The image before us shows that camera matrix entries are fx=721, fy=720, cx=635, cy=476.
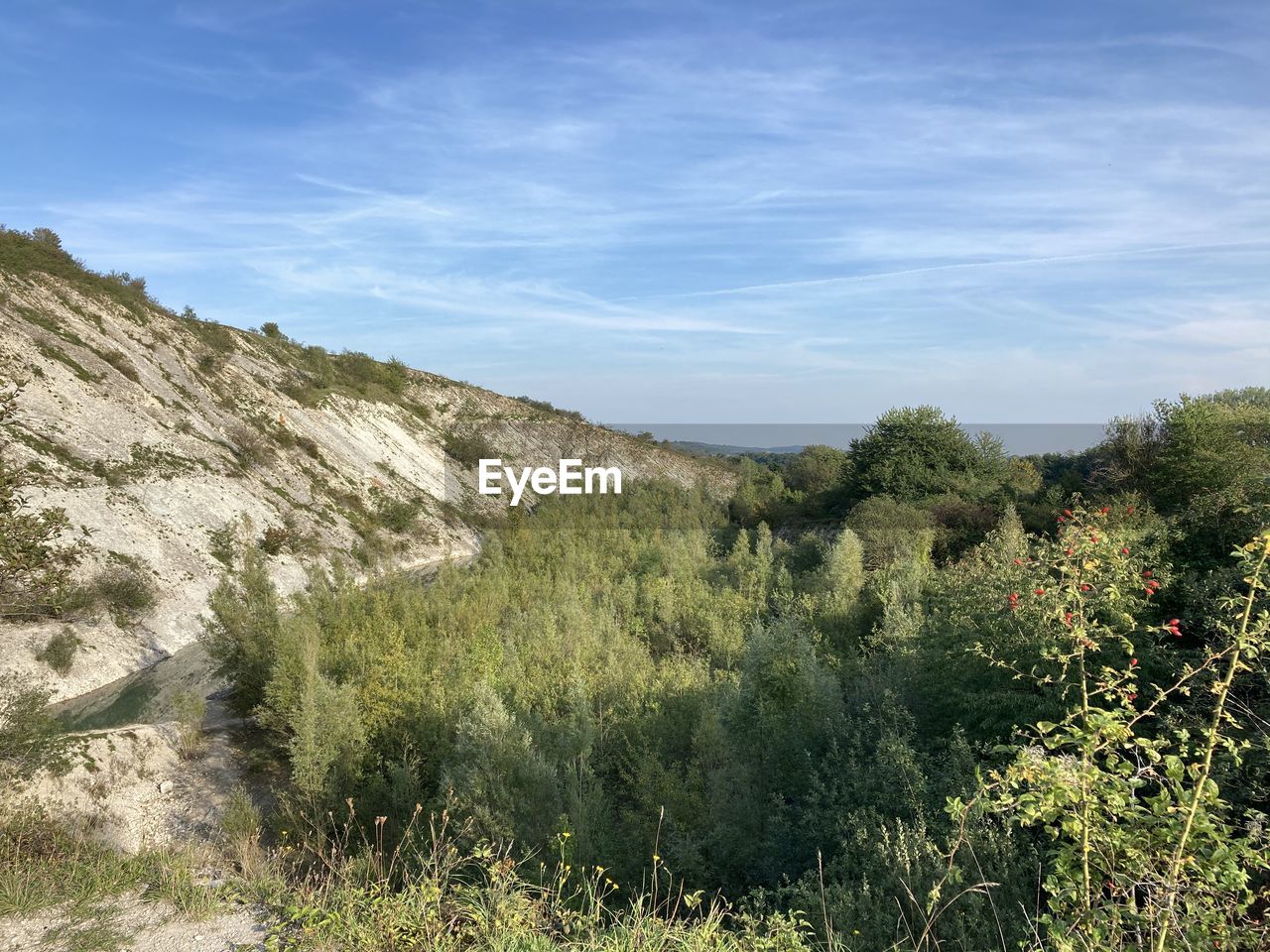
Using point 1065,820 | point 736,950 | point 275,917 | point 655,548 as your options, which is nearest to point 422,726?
point 275,917

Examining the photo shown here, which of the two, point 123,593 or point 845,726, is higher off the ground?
point 845,726

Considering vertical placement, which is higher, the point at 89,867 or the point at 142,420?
the point at 142,420

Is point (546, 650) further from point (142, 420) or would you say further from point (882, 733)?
point (142, 420)

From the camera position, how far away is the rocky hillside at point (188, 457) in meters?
18.2

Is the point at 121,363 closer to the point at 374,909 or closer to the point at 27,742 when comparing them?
the point at 27,742

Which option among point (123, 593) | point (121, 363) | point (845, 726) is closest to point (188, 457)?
point (121, 363)

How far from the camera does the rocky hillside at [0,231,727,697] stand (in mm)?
18203

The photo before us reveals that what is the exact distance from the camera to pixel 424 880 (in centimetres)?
461

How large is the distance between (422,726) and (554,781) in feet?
11.4

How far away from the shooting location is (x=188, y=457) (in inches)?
984

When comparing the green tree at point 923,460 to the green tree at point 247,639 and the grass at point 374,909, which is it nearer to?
the green tree at point 247,639

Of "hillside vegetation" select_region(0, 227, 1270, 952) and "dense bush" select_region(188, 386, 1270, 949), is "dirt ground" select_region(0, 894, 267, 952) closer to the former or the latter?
"hillside vegetation" select_region(0, 227, 1270, 952)

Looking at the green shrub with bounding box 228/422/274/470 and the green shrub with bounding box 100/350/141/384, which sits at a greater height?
the green shrub with bounding box 100/350/141/384

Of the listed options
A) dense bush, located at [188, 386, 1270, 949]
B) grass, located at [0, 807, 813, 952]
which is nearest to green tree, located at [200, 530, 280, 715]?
dense bush, located at [188, 386, 1270, 949]
